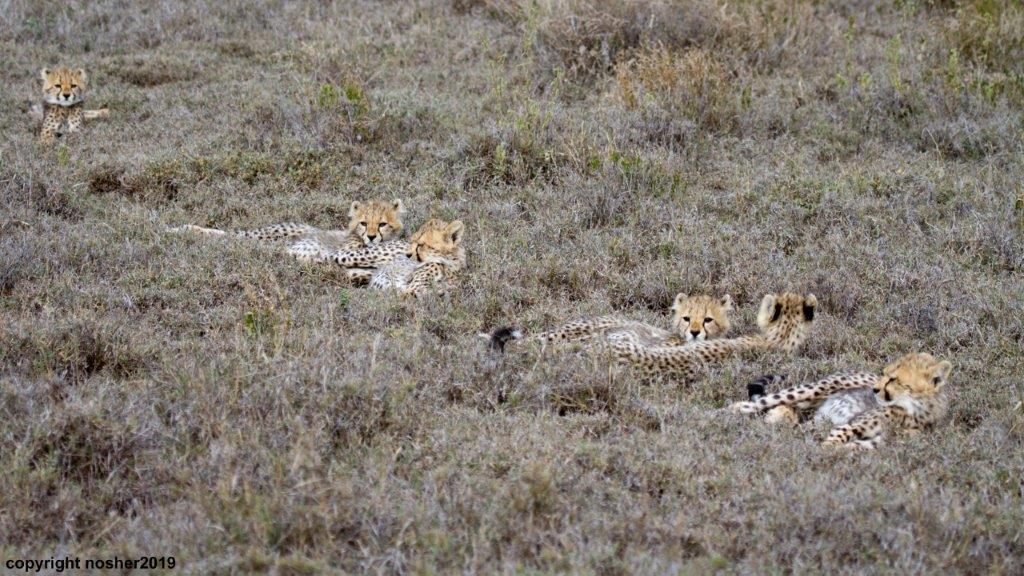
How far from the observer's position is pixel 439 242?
23.5ft

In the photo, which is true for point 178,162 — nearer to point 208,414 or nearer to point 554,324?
point 554,324

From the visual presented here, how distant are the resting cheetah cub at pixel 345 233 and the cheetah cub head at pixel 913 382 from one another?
326 centimetres

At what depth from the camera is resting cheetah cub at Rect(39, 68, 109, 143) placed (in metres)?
9.21

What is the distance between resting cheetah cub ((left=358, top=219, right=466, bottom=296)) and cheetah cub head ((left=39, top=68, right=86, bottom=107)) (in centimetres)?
399

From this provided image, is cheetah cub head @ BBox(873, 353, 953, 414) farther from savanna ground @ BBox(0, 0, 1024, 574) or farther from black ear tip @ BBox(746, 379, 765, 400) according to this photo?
black ear tip @ BBox(746, 379, 765, 400)

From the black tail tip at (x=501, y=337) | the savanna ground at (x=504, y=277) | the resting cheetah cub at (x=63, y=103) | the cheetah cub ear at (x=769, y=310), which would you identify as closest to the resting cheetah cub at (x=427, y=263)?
the savanna ground at (x=504, y=277)

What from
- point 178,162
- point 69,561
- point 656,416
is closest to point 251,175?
point 178,162

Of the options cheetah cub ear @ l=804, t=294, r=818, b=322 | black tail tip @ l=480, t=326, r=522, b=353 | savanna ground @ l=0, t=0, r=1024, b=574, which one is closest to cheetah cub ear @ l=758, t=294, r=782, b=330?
cheetah cub ear @ l=804, t=294, r=818, b=322

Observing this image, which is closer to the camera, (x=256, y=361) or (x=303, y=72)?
(x=256, y=361)

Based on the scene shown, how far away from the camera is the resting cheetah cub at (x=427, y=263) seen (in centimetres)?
670

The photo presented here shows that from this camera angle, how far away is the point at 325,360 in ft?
16.1

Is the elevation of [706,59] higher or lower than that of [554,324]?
higher

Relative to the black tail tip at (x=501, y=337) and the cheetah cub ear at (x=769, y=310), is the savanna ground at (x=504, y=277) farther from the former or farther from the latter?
the cheetah cub ear at (x=769, y=310)

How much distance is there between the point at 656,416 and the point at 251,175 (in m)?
4.43
